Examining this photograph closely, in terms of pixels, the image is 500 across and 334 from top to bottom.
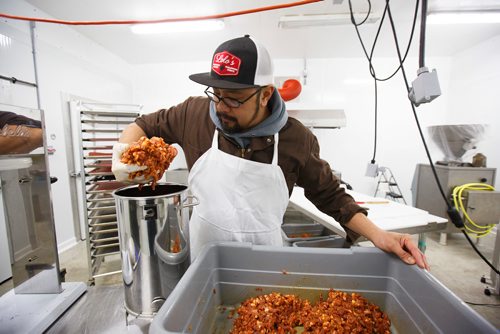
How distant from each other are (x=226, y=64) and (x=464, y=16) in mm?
3658

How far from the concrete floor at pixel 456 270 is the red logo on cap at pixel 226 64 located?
2155 millimetres

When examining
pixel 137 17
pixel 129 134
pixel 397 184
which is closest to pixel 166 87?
pixel 137 17

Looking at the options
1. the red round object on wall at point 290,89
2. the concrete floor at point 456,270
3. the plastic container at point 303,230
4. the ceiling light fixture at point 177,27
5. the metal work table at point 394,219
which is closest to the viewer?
the metal work table at point 394,219

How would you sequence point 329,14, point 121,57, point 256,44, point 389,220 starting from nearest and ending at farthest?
point 256,44 < point 389,220 < point 329,14 < point 121,57

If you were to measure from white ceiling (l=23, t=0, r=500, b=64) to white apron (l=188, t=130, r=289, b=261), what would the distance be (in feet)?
8.13

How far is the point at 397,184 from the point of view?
15.4 ft

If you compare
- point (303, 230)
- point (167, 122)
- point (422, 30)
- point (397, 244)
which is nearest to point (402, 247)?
point (397, 244)

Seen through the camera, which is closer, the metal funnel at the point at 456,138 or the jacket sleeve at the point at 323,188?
the jacket sleeve at the point at 323,188

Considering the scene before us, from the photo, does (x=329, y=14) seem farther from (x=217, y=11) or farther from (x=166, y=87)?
(x=166, y=87)

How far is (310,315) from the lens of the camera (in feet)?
2.72

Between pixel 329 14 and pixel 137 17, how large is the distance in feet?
7.95

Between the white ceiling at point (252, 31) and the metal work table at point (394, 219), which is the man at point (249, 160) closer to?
the metal work table at point (394, 219)

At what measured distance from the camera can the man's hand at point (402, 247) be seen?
2.61 feet

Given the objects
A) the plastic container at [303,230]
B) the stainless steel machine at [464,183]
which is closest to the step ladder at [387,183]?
the stainless steel machine at [464,183]
